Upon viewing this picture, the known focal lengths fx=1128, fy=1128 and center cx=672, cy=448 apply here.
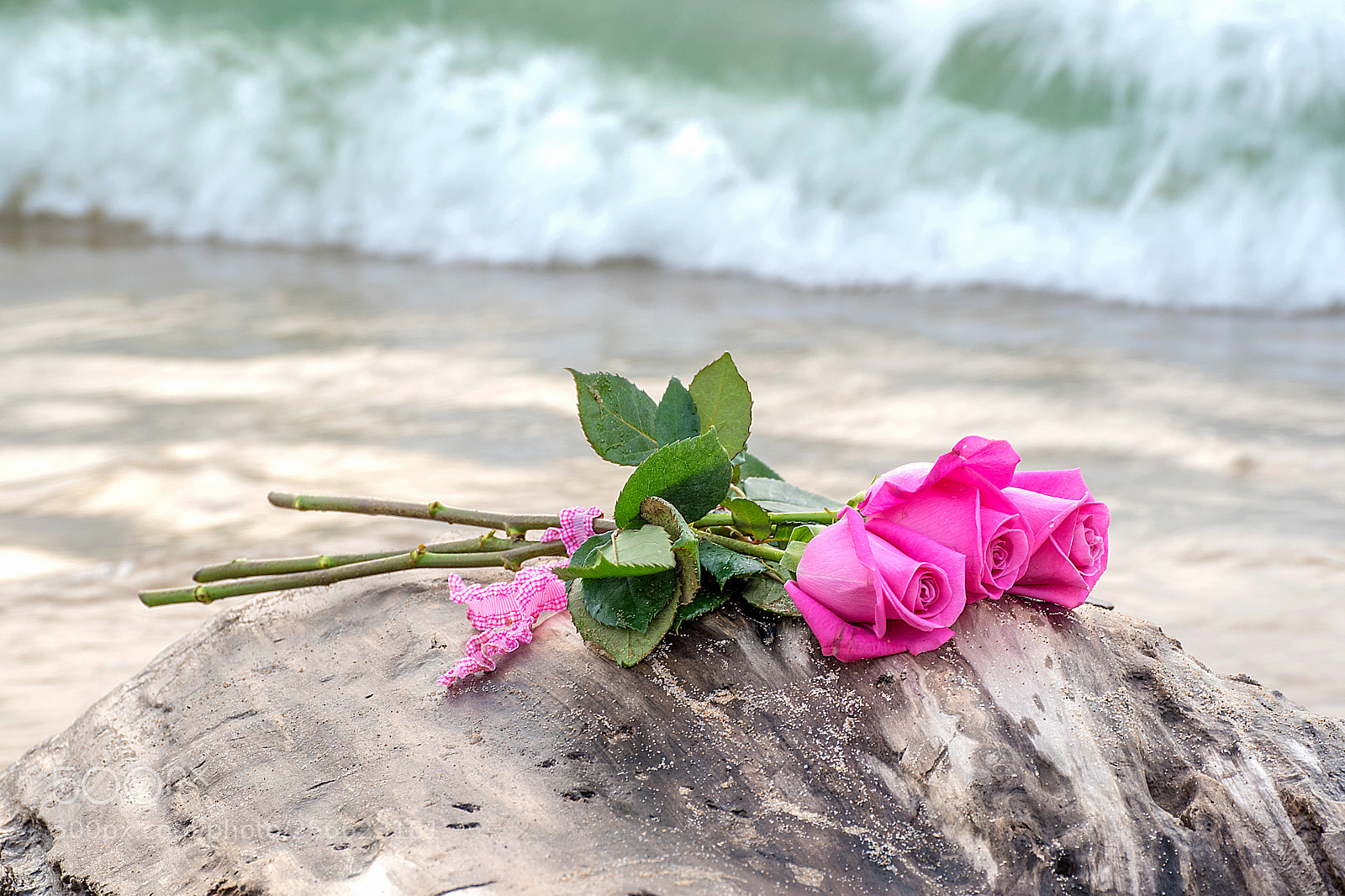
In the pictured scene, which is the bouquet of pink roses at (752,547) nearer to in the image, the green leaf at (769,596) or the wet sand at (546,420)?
the green leaf at (769,596)

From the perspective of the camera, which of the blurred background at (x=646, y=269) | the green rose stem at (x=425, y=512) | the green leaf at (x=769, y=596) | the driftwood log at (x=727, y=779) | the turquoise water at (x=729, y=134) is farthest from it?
the turquoise water at (x=729, y=134)

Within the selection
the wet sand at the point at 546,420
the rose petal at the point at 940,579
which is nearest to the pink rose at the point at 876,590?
the rose petal at the point at 940,579

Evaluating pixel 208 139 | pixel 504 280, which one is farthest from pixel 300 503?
pixel 208 139

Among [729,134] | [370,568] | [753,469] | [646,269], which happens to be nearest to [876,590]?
[753,469]

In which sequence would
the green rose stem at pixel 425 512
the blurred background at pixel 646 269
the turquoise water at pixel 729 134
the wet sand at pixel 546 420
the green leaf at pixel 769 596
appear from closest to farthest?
1. the green leaf at pixel 769 596
2. the green rose stem at pixel 425 512
3. the wet sand at pixel 546 420
4. the blurred background at pixel 646 269
5. the turquoise water at pixel 729 134

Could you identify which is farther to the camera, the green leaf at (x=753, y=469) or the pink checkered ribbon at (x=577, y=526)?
the green leaf at (x=753, y=469)

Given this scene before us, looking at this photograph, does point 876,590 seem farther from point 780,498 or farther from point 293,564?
point 293,564

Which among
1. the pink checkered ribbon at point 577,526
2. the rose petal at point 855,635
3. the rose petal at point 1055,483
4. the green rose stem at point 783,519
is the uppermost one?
the rose petal at point 1055,483

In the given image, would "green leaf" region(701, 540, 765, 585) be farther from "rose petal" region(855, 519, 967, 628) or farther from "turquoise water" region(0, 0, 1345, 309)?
"turquoise water" region(0, 0, 1345, 309)
